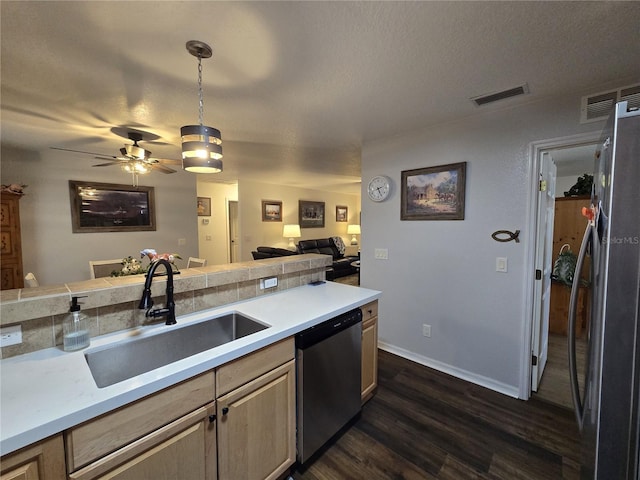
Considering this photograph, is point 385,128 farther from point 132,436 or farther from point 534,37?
point 132,436

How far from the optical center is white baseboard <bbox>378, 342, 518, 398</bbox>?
88.1 inches

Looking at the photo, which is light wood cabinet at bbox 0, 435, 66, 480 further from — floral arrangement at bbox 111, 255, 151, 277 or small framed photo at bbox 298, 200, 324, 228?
small framed photo at bbox 298, 200, 324, 228

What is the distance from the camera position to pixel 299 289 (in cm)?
217

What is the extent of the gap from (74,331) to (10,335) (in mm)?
192

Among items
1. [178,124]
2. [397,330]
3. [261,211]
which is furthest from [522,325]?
[261,211]

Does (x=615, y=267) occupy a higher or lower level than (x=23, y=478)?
higher

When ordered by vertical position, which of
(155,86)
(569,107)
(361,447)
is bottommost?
(361,447)

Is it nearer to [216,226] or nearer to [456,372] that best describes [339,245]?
[216,226]

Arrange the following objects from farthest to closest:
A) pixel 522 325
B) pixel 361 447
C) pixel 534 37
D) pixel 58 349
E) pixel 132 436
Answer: pixel 522 325, pixel 361 447, pixel 534 37, pixel 58 349, pixel 132 436

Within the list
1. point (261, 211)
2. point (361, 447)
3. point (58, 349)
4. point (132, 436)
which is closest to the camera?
point (132, 436)

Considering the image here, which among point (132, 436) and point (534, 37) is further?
point (534, 37)

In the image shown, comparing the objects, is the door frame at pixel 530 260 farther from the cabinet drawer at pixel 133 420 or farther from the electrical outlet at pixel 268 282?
the cabinet drawer at pixel 133 420

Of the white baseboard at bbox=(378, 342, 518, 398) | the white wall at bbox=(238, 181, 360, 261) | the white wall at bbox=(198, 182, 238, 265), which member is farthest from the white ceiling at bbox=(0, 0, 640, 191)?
the white wall at bbox=(198, 182, 238, 265)

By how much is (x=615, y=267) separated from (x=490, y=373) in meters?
1.98
